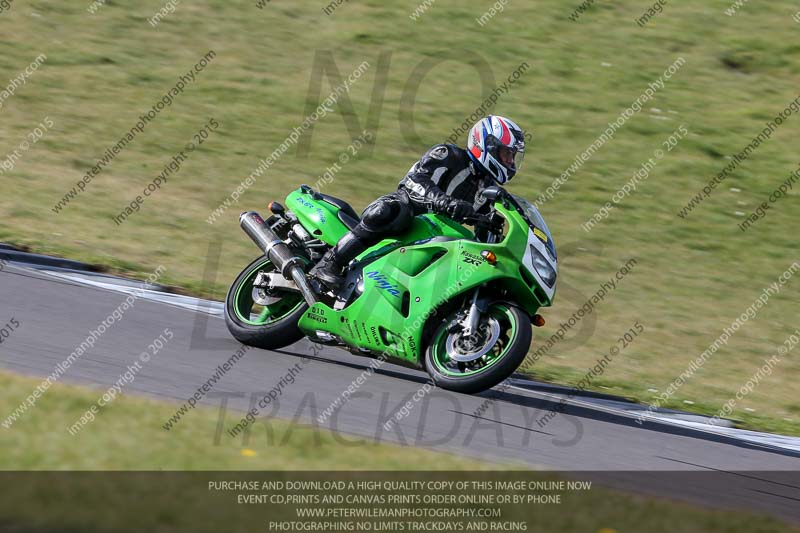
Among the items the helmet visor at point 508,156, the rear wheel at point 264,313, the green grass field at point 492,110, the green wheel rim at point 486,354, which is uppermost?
the helmet visor at point 508,156

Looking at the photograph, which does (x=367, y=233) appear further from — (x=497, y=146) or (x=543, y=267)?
(x=543, y=267)

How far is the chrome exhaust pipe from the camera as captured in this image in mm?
8320

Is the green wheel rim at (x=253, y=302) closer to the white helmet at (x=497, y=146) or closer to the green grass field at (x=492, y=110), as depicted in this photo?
the white helmet at (x=497, y=146)

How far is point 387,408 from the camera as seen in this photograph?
7.28 metres

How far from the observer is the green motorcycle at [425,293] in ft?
25.1

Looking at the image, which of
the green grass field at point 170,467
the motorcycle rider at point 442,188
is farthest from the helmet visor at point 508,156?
the green grass field at point 170,467

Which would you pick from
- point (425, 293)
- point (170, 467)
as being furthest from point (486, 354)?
point (170, 467)

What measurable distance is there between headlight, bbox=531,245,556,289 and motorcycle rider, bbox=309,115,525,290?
1.76 ft

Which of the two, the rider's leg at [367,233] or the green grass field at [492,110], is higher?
the rider's leg at [367,233]

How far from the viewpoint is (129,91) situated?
1744 cm

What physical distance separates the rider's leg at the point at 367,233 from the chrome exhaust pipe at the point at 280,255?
0.44 feet

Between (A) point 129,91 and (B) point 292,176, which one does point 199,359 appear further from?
(A) point 129,91

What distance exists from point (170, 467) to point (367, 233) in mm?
3371

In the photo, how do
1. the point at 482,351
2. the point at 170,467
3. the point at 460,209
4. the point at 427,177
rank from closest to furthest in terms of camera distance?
1. the point at 170,467
2. the point at 482,351
3. the point at 460,209
4. the point at 427,177
